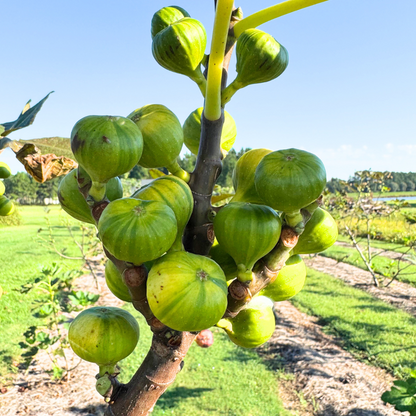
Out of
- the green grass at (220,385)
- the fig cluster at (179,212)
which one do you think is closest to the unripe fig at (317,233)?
the fig cluster at (179,212)

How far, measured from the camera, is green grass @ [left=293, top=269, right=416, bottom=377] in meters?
6.55

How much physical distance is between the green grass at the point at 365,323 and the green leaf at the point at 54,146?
643 centimetres

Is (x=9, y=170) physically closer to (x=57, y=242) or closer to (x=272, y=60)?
(x=272, y=60)

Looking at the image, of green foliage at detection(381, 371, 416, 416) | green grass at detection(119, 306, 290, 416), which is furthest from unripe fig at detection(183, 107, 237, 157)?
green grass at detection(119, 306, 290, 416)

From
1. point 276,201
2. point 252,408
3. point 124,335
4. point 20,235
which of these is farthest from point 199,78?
point 20,235

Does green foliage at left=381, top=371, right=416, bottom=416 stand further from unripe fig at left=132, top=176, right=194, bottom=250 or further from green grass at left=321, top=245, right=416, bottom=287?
green grass at left=321, top=245, right=416, bottom=287

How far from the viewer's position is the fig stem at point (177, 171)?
92cm

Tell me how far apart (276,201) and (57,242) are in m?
20.0

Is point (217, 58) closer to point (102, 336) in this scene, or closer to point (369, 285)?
point (102, 336)

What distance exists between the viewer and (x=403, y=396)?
11.1 feet

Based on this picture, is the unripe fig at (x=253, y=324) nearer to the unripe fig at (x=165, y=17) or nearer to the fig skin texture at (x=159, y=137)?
the fig skin texture at (x=159, y=137)

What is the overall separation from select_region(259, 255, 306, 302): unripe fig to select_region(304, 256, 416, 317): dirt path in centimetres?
912

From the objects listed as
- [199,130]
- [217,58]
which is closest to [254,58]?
[217,58]

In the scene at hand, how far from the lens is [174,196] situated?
817 mm
